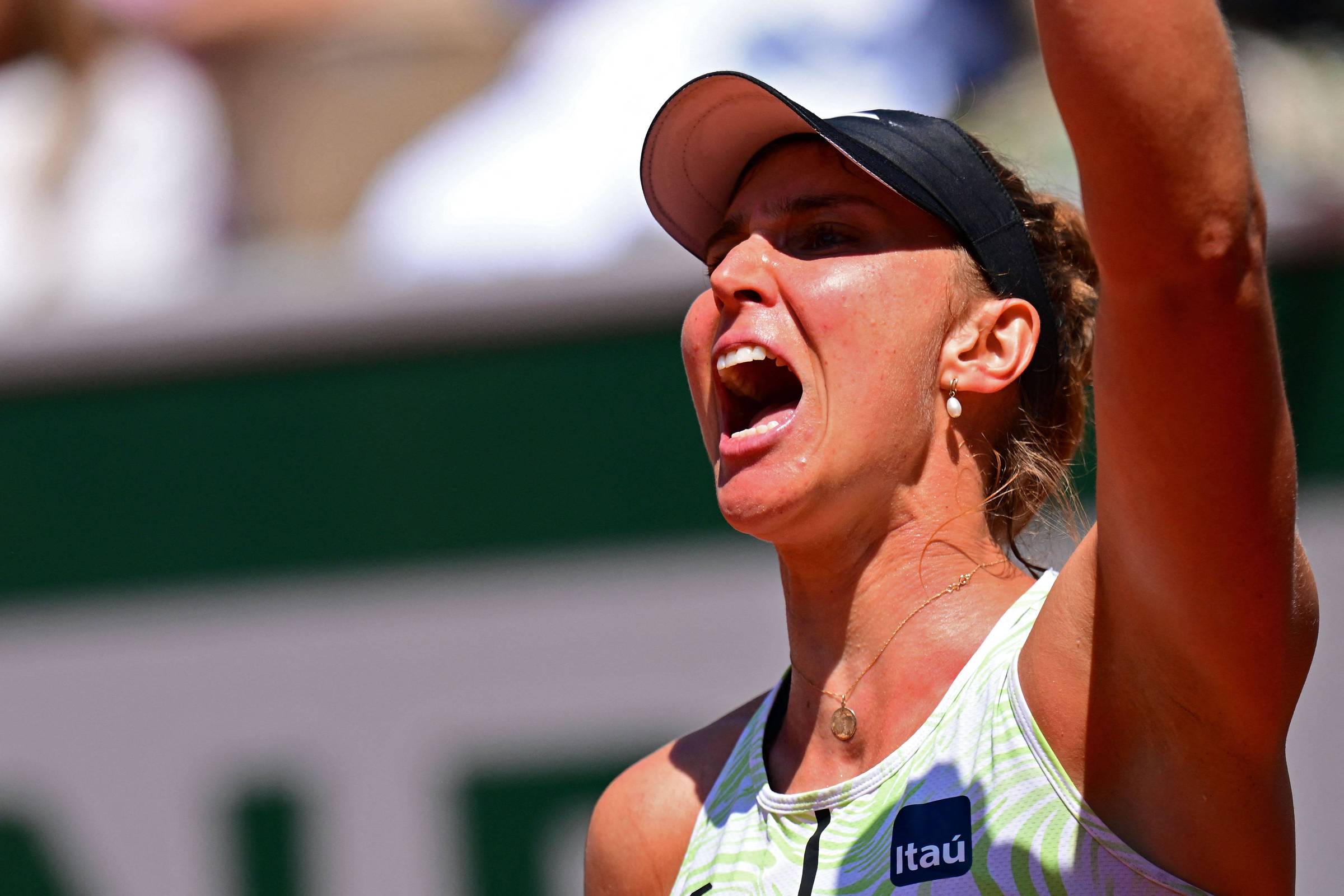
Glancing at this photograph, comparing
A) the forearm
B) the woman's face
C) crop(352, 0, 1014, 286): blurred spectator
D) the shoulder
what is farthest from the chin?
crop(352, 0, 1014, 286): blurred spectator

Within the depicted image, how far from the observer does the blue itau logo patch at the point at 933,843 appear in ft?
5.03

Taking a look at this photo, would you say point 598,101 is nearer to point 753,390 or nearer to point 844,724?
point 753,390

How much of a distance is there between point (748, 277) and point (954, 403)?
11.6 inches

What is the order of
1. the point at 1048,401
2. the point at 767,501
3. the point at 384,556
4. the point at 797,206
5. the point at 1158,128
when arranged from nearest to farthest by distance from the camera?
1. the point at 1158,128
2. the point at 767,501
3. the point at 797,206
4. the point at 1048,401
5. the point at 384,556

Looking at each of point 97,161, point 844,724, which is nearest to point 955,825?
point 844,724

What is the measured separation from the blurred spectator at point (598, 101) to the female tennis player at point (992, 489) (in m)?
2.32

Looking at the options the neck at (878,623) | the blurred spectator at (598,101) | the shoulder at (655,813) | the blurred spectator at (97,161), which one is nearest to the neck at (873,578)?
the neck at (878,623)

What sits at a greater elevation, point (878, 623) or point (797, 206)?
point (797, 206)

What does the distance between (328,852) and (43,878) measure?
81 centimetres

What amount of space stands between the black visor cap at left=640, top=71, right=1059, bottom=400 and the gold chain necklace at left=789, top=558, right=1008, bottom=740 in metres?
0.30

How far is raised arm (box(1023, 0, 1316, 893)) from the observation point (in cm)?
115

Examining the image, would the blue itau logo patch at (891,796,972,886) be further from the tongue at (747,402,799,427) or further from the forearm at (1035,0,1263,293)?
the forearm at (1035,0,1263,293)

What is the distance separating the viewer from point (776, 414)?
191 cm

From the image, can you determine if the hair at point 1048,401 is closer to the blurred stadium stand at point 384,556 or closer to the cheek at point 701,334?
the cheek at point 701,334
